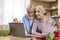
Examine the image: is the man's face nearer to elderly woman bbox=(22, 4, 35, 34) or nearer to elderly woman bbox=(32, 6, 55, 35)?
elderly woman bbox=(22, 4, 35, 34)

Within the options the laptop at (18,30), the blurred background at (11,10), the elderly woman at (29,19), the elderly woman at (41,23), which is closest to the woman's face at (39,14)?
the elderly woman at (41,23)

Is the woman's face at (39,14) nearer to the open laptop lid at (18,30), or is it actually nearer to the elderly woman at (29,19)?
the elderly woman at (29,19)

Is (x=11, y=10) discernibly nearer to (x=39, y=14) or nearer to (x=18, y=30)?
(x=39, y=14)

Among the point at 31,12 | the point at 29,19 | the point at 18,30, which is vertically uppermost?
the point at 31,12

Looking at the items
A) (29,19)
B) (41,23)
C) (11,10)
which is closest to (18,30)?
(41,23)

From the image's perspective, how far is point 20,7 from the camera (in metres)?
3.99

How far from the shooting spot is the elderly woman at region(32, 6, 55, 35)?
80.0 inches

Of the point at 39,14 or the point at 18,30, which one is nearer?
the point at 18,30

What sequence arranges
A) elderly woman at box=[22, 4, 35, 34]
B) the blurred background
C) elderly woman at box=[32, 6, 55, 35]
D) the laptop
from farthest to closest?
1. the blurred background
2. elderly woman at box=[22, 4, 35, 34]
3. elderly woman at box=[32, 6, 55, 35]
4. the laptop

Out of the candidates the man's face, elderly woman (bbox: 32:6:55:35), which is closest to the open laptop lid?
elderly woman (bbox: 32:6:55:35)

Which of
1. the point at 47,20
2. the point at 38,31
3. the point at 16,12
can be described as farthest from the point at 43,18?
the point at 16,12

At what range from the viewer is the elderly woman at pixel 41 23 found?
203 centimetres

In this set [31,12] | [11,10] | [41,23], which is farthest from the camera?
[11,10]

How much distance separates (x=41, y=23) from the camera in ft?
6.81
